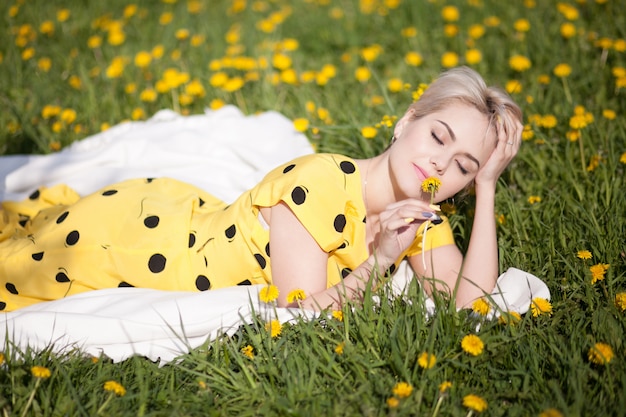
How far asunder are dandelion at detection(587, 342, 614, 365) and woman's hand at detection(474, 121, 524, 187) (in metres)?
0.75

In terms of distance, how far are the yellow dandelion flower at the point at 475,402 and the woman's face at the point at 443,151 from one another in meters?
0.72

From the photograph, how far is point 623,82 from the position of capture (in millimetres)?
3023

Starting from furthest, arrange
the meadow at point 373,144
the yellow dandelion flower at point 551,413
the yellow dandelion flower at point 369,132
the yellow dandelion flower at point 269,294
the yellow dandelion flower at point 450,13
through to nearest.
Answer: the yellow dandelion flower at point 450,13 < the yellow dandelion flower at point 369,132 < the yellow dandelion flower at point 269,294 < the meadow at point 373,144 < the yellow dandelion flower at point 551,413

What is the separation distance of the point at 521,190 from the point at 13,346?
2.08 meters

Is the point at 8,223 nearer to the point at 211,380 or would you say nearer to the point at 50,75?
the point at 211,380

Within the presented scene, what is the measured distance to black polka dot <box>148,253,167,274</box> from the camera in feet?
7.90

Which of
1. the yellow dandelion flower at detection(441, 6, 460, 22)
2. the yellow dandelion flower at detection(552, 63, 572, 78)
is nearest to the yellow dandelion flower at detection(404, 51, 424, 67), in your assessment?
the yellow dandelion flower at detection(441, 6, 460, 22)

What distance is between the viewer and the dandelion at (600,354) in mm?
1849

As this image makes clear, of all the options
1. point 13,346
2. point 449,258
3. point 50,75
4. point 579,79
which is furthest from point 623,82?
point 50,75

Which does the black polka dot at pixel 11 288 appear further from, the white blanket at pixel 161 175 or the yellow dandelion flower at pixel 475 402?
the yellow dandelion flower at pixel 475 402

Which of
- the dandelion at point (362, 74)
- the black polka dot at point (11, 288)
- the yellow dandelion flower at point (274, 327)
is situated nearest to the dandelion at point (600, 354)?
the yellow dandelion flower at point (274, 327)

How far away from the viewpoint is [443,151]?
2205 millimetres

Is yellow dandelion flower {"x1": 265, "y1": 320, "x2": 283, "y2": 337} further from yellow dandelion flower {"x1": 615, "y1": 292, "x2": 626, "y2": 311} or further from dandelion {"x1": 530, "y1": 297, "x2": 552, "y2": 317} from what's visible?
yellow dandelion flower {"x1": 615, "y1": 292, "x2": 626, "y2": 311}

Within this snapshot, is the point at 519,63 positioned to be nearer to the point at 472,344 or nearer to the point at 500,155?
the point at 500,155
